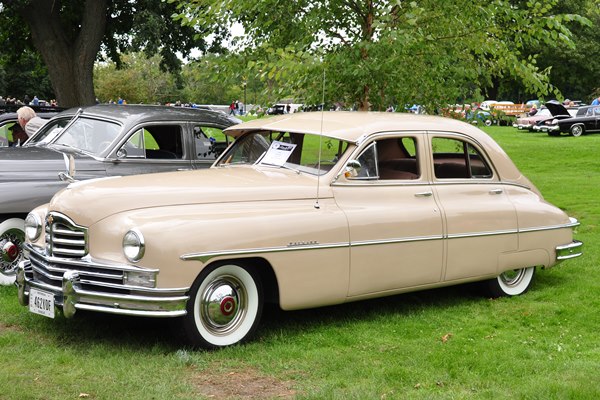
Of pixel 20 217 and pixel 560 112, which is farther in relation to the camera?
pixel 560 112

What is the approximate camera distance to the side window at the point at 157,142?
29.7 feet

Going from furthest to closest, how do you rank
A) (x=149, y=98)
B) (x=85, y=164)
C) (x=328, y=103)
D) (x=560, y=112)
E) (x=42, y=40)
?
(x=149, y=98) → (x=560, y=112) → (x=42, y=40) → (x=328, y=103) → (x=85, y=164)

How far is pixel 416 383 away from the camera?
535cm

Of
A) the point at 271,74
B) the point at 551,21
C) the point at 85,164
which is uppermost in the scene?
the point at 551,21

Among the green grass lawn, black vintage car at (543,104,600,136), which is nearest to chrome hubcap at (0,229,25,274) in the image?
the green grass lawn

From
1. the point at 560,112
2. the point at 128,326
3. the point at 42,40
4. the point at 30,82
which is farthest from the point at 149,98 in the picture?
the point at 128,326

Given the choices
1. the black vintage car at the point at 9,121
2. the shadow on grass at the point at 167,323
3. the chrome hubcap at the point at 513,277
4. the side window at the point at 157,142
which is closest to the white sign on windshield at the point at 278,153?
the shadow on grass at the point at 167,323

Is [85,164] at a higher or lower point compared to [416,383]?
higher

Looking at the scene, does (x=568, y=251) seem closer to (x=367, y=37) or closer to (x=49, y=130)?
(x=367, y=37)

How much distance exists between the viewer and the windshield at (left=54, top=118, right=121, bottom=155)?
909 centimetres

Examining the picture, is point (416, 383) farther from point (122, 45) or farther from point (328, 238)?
point (122, 45)

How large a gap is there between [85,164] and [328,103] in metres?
3.94

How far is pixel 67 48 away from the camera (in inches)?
859

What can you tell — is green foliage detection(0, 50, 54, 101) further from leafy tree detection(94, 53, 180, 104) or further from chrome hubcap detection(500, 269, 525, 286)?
chrome hubcap detection(500, 269, 525, 286)
